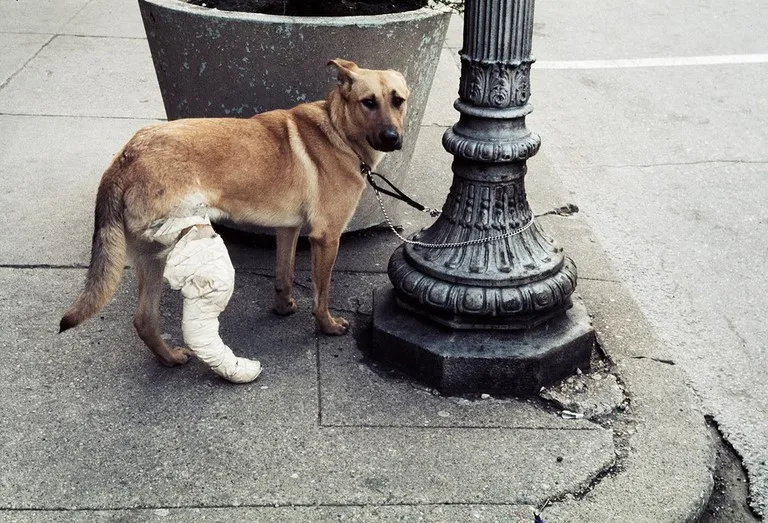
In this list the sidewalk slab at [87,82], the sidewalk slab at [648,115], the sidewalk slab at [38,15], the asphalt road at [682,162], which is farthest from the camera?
the sidewalk slab at [38,15]

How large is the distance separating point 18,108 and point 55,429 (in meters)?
4.14

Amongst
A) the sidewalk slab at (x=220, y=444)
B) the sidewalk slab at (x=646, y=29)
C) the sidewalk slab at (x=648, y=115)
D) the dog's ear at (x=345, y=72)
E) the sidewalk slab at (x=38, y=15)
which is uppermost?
the dog's ear at (x=345, y=72)

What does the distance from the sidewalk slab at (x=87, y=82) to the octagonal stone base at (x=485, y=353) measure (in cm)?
370

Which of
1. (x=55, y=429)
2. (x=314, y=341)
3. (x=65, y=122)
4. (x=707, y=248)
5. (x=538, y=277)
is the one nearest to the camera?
(x=55, y=429)

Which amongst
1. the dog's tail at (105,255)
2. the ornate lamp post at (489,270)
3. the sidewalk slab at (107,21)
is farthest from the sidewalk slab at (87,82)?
the ornate lamp post at (489,270)

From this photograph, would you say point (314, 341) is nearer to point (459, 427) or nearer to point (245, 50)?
point (459, 427)

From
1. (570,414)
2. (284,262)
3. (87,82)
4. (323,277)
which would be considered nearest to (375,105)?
(323,277)

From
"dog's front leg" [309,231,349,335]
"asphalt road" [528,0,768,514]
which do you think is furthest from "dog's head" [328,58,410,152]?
"asphalt road" [528,0,768,514]

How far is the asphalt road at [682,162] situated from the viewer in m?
4.29

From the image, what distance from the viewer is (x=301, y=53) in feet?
14.4

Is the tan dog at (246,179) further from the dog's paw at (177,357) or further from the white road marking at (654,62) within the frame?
the white road marking at (654,62)

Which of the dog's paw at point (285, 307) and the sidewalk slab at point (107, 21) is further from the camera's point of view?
the sidewalk slab at point (107, 21)

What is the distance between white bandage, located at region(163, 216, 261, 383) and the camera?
347 centimetres

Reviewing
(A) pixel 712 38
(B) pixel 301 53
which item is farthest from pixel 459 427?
(A) pixel 712 38
